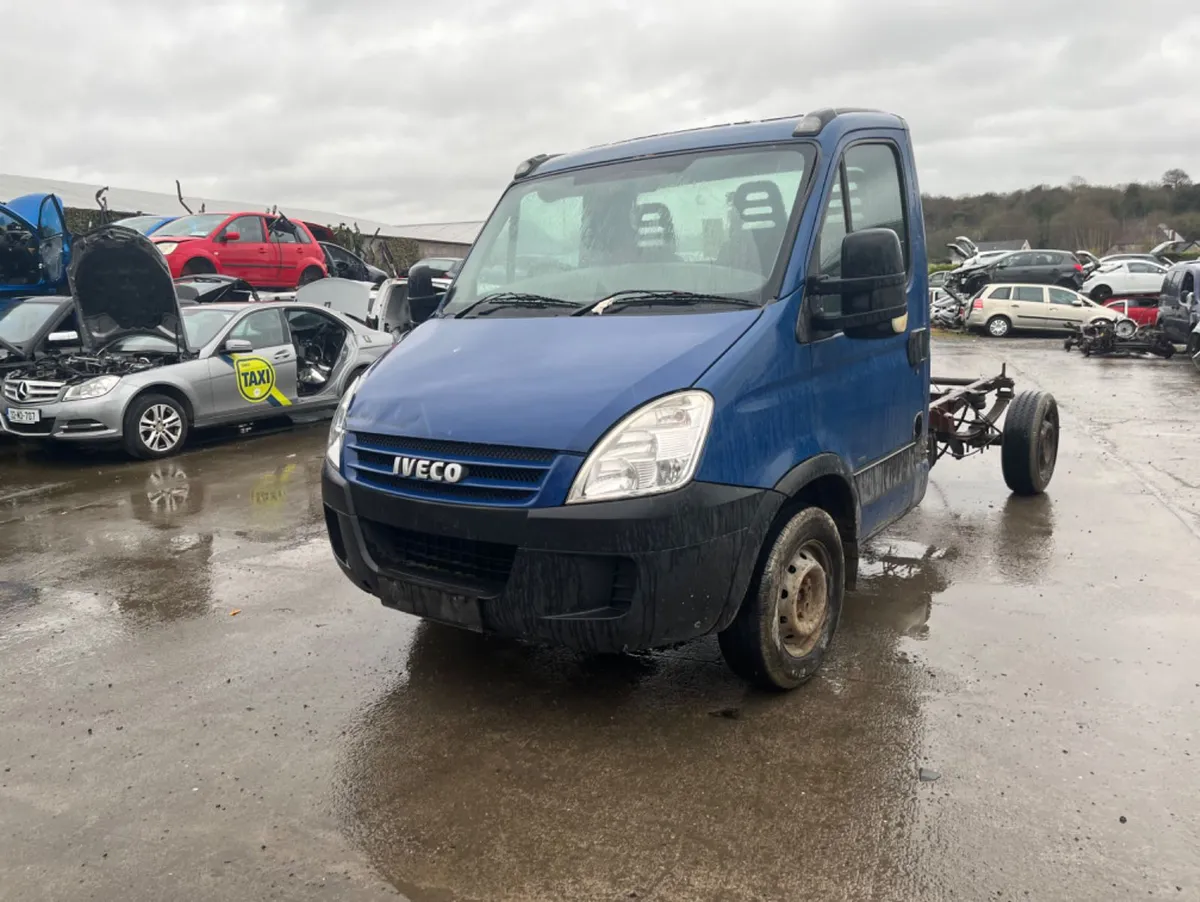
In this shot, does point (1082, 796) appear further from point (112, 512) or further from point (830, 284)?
point (112, 512)

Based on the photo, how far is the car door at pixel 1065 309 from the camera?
24.1 m

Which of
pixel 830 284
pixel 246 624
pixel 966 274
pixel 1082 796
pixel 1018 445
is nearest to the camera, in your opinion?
pixel 1082 796

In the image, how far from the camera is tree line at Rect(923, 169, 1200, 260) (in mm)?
83750

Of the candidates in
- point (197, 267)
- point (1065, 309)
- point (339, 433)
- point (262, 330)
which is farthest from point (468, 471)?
point (1065, 309)

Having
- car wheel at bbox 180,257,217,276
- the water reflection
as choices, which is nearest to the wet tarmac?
the water reflection

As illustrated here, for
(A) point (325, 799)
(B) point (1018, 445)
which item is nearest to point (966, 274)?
(B) point (1018, 445)

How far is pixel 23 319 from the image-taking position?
34.8 ft

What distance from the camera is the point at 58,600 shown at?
17.1 feet

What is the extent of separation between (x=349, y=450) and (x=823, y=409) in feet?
6.25

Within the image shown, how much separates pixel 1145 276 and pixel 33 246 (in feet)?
94.1

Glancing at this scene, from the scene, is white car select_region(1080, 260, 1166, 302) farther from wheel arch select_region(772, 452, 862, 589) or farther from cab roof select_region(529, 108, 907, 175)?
wheel arch select_region(772, 452, 862, 589)

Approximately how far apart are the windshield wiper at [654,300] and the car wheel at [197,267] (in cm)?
1288

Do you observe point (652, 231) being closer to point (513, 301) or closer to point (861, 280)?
point (513, 301)

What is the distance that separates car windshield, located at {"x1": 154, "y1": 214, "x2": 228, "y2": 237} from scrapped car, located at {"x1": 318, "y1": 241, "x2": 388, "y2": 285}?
221 cm
